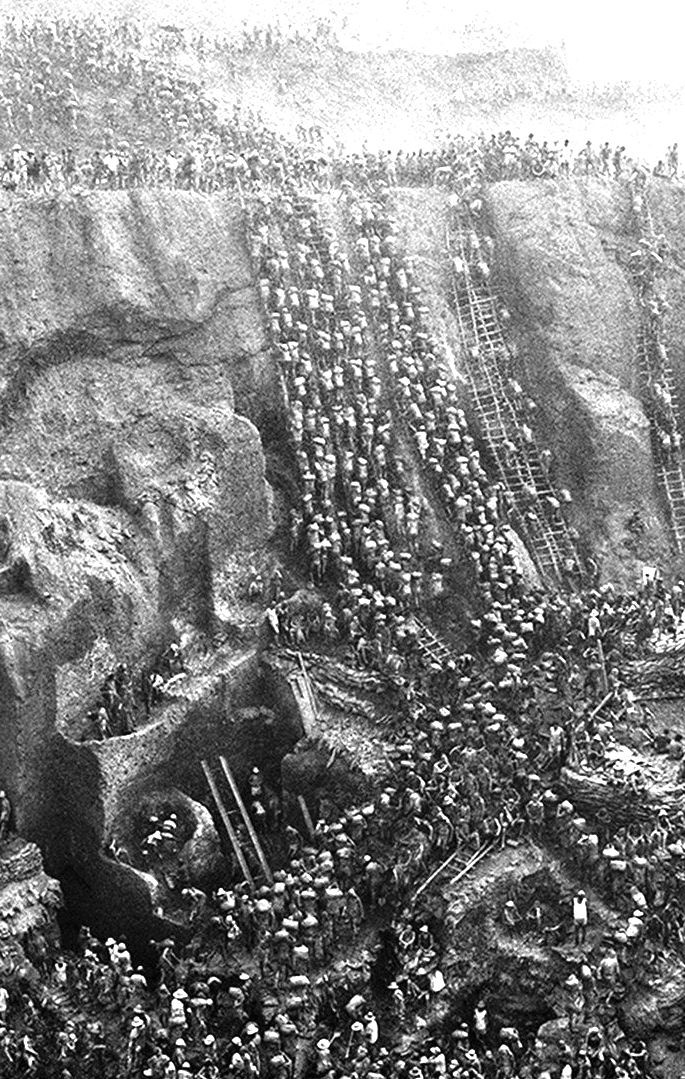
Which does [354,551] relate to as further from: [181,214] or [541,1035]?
[541,1035]

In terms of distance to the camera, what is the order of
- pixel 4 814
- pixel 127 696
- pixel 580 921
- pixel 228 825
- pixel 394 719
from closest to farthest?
pixel 580 921 < pixel 4 814 < pixel 228 825 < pixel 127 696 < pixel 394 719

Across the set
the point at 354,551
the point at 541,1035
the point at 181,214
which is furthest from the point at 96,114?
the point at 541,1035

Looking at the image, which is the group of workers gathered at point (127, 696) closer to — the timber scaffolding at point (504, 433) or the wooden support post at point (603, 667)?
the wooden support post at point (603, 667)

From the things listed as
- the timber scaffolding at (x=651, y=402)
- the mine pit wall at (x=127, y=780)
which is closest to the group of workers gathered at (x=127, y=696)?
the mine pit wall at (x=127, y=780)

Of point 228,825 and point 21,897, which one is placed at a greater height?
point 21,897

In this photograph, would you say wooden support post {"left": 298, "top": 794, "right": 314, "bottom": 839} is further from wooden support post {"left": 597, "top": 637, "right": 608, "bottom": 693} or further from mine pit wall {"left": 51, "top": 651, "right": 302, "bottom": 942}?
wooden support post {"left": 597, "top": 637, "right": 608, "bottom": 693}

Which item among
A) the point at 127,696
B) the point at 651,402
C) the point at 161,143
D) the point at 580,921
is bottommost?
the point at 580,921

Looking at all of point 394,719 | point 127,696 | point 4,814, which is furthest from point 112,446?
point 394,719

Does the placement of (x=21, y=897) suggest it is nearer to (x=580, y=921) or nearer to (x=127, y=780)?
(x=127, y=780)
